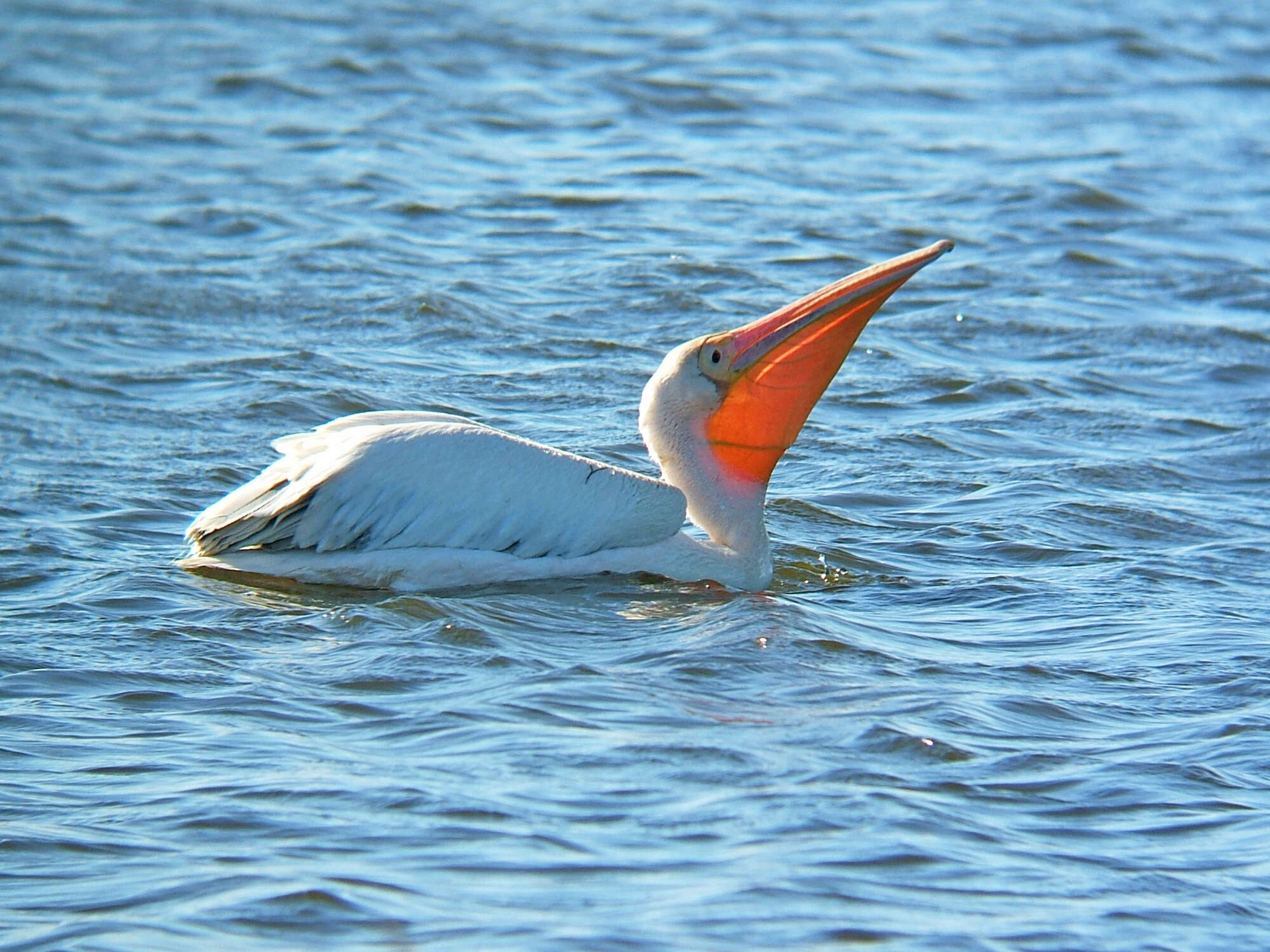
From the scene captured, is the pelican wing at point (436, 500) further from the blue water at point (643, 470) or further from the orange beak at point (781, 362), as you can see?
the orange beak at point (781, 362)

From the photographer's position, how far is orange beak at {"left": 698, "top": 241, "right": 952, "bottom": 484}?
5371mm

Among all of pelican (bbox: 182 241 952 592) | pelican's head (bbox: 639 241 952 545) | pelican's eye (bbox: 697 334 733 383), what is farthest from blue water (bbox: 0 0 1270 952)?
pelican's eye (bbox: 697 334 733 383)

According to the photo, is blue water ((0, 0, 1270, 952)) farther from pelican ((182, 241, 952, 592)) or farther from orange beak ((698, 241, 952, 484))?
orange beak ((698, 241, 952, 484))

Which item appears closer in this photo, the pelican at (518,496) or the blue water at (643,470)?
the blue water at (643,470)

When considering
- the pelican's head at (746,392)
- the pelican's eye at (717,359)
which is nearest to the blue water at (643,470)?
the pelican's head at (746,392)

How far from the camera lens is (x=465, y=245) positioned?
9.67m

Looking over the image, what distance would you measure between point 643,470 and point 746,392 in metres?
1.11

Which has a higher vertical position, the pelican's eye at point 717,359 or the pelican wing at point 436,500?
the pelican's eye at point 717,359

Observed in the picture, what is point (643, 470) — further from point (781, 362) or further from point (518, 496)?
point (518, 496)

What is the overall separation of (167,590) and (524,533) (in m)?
0.97

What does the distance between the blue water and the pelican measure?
0.40 ft

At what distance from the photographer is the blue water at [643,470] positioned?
351 cm

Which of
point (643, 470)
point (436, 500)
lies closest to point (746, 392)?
point (436, 500)

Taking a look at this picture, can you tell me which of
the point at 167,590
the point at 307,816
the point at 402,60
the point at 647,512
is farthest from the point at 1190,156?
the point at 307,816
